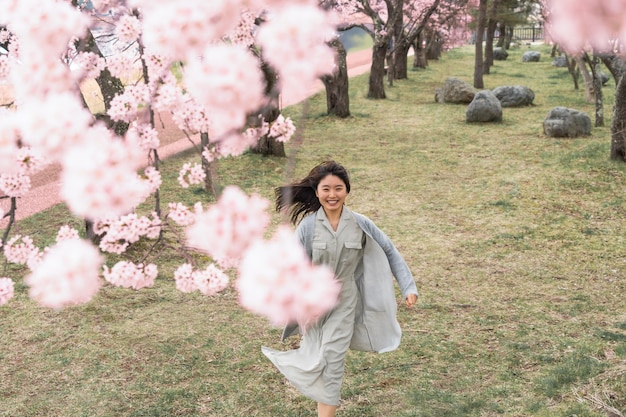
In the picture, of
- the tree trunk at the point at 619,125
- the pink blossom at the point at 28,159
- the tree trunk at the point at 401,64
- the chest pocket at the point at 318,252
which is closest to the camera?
the pink blossom at the point at 28,159

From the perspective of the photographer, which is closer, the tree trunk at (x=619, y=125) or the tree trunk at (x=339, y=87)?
the tree trunk at (x=619, y=125)

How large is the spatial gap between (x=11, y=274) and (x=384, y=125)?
8.98 m

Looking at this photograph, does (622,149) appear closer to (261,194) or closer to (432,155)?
(432,155)

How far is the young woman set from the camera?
3742mm

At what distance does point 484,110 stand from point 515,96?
2242mm

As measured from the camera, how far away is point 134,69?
15.0 feet

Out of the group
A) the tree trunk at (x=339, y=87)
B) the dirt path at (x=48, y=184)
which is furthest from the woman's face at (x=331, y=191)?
the tree trunk at (x=339, y=87)

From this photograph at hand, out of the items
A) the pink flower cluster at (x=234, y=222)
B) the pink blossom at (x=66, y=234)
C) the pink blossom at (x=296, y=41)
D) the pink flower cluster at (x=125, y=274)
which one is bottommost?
the pink flower cluster at (x=125, y=274)

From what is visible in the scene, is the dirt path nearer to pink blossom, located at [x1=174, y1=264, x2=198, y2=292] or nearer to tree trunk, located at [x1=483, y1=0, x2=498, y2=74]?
pink blossom, located at [x1=174, y1=264, x2=198, y2=292]

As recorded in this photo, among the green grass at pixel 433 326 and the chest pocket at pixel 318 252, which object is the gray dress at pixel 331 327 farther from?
the green grass at pixel 433 326

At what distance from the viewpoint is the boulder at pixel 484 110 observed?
13.8m

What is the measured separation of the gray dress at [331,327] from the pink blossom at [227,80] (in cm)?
170

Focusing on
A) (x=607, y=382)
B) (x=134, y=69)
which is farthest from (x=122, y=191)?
(x=607, y=382)

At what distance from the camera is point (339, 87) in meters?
14.6
